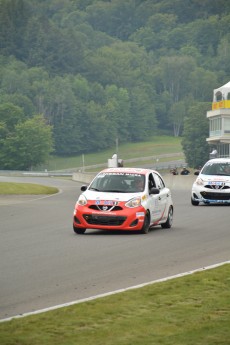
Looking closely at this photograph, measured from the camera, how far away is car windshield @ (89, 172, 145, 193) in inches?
897

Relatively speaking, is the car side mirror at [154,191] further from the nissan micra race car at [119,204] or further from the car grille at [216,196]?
the car grille at [216,196]

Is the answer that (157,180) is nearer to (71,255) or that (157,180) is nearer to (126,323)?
(71,255)

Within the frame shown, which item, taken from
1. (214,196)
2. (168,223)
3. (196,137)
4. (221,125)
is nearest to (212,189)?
(214,196)

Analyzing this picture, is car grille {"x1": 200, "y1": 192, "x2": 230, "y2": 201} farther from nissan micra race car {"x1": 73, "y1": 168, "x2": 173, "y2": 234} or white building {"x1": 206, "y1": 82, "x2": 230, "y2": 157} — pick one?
white building {"x1": 206, "y1": 82, "x2": 230, "y2": 157}

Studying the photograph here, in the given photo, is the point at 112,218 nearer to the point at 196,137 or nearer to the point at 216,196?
the point at 216,196

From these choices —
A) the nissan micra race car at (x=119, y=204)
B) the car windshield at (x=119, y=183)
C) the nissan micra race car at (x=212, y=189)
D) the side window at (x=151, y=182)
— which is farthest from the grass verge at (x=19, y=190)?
the nissan micra race car at (x=119, y=204)

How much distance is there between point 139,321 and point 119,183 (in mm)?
13048

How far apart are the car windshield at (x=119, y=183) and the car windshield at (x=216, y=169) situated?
1204 cm

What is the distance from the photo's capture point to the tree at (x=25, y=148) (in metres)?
177

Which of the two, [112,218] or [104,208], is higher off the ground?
[104,208]

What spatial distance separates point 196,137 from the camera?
169125 mm

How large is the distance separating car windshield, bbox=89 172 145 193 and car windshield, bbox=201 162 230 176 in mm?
12038

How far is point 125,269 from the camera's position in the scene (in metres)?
15.1

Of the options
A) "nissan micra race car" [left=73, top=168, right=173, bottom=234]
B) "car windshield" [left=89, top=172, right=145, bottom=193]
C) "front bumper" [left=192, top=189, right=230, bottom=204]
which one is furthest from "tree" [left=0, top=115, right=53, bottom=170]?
"nissan micra race car" [left=73, top=168, right=173, bottom=234]
